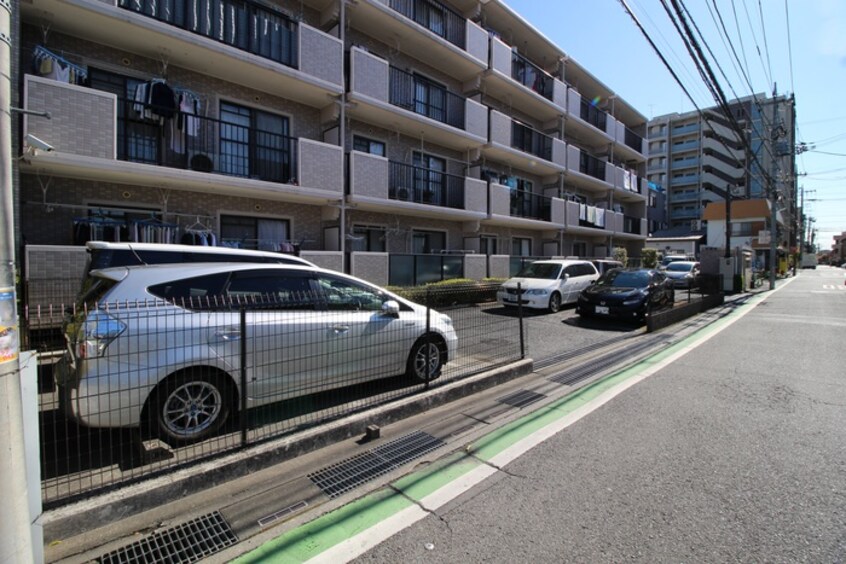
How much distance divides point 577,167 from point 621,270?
10.3 meters

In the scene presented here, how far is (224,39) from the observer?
859 centimetres

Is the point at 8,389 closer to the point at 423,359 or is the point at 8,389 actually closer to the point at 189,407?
the point at 189,407

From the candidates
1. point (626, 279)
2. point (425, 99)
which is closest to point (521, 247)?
point (626, 279)

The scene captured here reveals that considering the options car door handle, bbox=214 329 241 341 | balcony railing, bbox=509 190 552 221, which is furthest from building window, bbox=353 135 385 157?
car door handle, bbox=214 329 241 341

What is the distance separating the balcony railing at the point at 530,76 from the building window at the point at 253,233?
12.2m

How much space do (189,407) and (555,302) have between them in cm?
1100

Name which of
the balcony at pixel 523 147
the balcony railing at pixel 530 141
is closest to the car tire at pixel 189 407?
the balcony at pixel 523 147

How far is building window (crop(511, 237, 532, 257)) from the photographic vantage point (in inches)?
730

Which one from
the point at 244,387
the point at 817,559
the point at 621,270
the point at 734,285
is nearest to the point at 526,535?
the point at 817,559

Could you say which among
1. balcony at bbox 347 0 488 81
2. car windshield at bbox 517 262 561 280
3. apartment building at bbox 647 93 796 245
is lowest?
car windshield at bbox 517 262 561 280

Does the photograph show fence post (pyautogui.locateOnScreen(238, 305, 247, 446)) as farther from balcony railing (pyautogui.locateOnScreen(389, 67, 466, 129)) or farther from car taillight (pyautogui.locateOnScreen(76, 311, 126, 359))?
balcony railing (pyautogui.locateOnScreen(389, 67, 466, 129))

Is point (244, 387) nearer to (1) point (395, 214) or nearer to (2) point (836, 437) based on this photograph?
(2) point (836, 437)

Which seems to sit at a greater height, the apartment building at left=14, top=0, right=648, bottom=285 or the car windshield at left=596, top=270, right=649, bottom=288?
the apartment building at left=14, top=0, right=648, bottom=285

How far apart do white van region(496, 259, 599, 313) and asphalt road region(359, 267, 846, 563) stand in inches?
268
